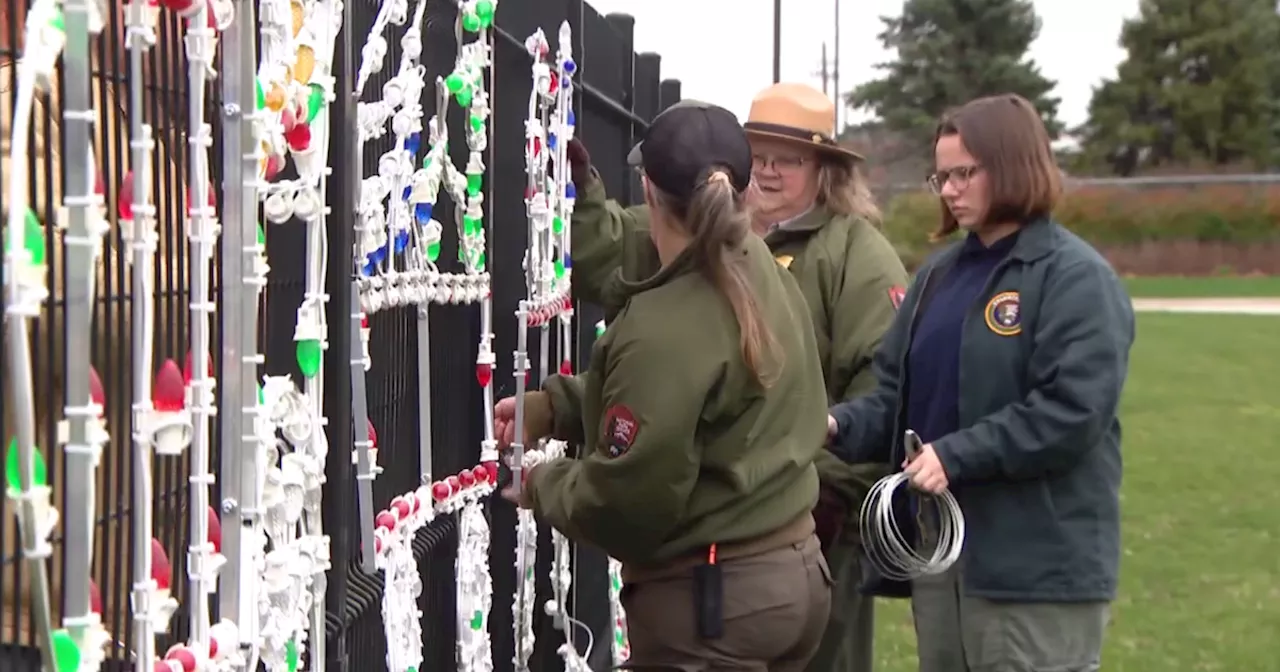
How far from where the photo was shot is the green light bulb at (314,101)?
1.80 meters

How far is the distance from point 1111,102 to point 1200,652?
4111cm

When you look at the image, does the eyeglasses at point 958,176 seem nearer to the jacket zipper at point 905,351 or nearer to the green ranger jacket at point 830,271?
the jacket zipper at point 905,351

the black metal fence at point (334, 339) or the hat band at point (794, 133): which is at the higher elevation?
the hat band at point (794, 133)

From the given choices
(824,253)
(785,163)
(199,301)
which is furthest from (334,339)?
(785,163)

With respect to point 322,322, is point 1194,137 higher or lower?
higher

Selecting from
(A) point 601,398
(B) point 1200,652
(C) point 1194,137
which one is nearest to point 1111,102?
(C) point 1194,137

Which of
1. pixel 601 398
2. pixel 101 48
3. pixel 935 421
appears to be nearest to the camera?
pixel 101 48

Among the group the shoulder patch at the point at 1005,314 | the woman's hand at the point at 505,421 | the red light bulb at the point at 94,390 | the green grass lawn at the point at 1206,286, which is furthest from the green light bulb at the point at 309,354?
the green grass lawn at the point at 1206,286

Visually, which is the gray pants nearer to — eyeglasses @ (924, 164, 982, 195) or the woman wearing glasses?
the woman wearing glasses

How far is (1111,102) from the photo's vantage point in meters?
44.1

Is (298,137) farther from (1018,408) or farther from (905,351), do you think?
(905,351)

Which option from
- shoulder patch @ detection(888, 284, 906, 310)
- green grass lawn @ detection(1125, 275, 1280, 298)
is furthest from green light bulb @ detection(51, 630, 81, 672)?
green grass lawn @ detection(1125, 275, 1280, 298)

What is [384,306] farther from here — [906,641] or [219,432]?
[906,641]

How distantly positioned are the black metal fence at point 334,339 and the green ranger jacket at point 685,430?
1.20ft
